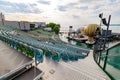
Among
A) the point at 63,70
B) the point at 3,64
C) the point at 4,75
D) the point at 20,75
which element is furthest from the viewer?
the point at 63,70

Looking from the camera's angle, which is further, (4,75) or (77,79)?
(77,79)

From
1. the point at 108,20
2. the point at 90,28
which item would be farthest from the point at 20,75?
the point at 90,28

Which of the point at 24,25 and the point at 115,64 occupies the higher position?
the point at 24,25

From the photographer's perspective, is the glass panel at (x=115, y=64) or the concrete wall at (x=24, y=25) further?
the concrete wall at (x=24, y=25)

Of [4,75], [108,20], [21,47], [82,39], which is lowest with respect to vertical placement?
[82,39]

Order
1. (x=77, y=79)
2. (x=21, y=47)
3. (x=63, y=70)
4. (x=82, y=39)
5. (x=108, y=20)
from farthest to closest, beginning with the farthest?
(x=82, y=39), (x=108, y=20), (x=21, y=47), (x=63, y=70), (x=77, y=79)

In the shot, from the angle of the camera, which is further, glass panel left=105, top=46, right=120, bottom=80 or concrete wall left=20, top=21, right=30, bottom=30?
concrete wall left=20, top=21, right=30, bottom=30

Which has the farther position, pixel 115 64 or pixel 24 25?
pixel 24 25

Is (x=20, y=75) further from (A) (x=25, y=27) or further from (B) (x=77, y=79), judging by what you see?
(A) (x=25, y=27)

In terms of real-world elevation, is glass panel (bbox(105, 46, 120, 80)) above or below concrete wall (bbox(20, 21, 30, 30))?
below

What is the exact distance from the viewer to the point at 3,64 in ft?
11.8

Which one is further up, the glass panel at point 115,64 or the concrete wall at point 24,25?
the concrete wall at point 24,25

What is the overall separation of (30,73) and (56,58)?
86.4 inches

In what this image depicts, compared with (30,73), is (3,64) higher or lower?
higher
